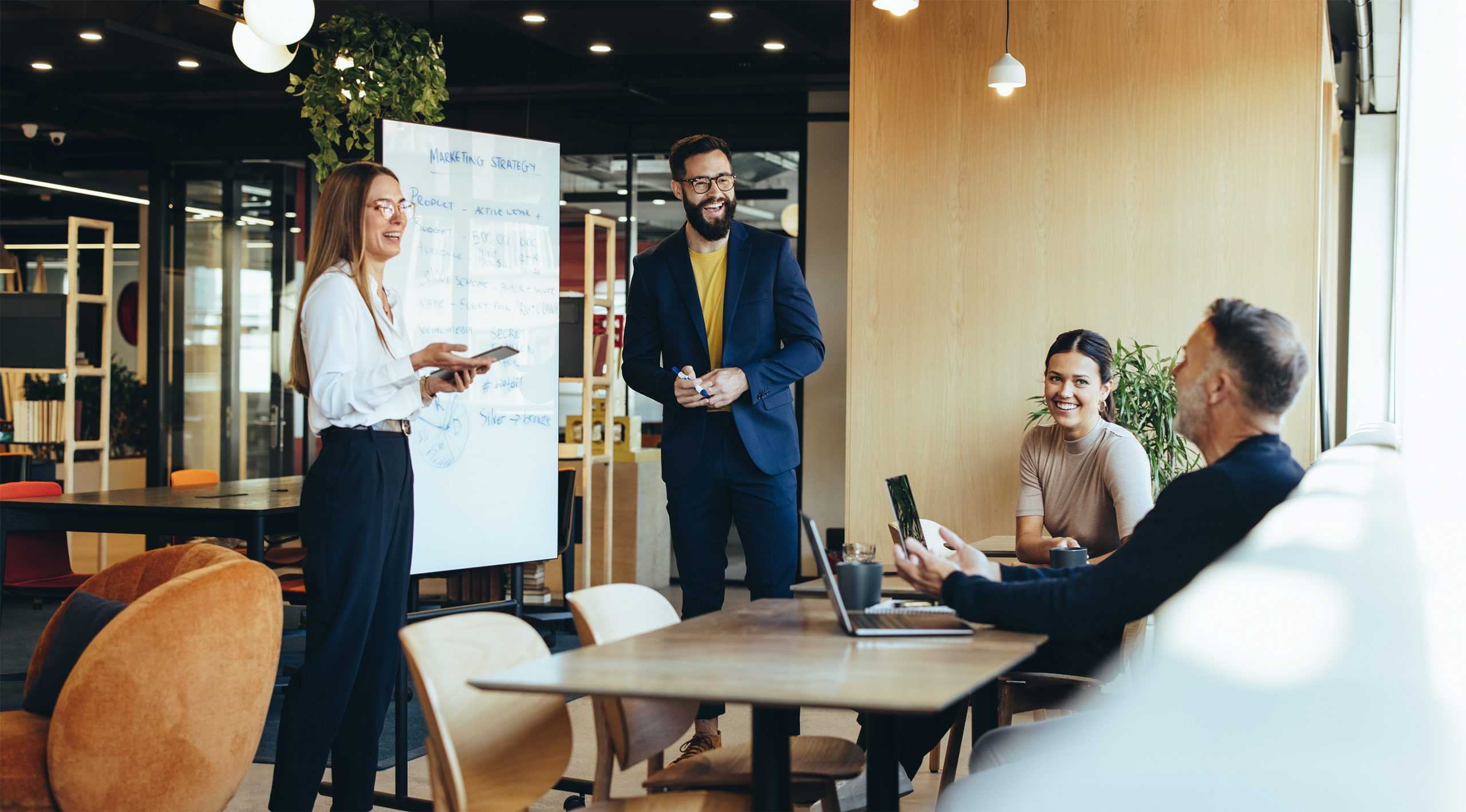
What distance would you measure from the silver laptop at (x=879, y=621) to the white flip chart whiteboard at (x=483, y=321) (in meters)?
2.27

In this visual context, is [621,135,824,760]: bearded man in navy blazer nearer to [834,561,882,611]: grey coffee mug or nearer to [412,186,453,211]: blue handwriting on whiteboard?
[412,186,453,211]: blue handwriting on whiteboard

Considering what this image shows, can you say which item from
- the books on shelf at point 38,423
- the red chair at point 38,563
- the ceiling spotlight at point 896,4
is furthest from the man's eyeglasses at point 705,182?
the books on shelf at point 38,423

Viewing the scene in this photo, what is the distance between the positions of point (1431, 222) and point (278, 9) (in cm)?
430

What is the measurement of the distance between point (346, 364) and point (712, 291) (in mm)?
1238

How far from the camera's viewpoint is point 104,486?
7820 mm

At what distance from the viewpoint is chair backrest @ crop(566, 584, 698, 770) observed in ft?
7.57

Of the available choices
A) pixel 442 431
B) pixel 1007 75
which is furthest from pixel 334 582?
pixel 1007 75

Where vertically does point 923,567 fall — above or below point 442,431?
below

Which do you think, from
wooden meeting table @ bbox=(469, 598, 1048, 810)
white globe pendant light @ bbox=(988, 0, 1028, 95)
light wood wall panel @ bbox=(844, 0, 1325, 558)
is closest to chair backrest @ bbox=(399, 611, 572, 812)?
wooden meeting table @ bbox=(469, 598, 1048, 810)

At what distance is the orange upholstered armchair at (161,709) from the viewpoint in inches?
111

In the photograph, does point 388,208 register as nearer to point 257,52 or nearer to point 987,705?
point 987,705

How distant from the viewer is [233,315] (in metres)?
10.2

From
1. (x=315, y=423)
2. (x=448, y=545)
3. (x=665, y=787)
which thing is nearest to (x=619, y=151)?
(x=448, y=545)

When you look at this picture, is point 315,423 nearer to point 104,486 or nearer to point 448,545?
point 448,545
